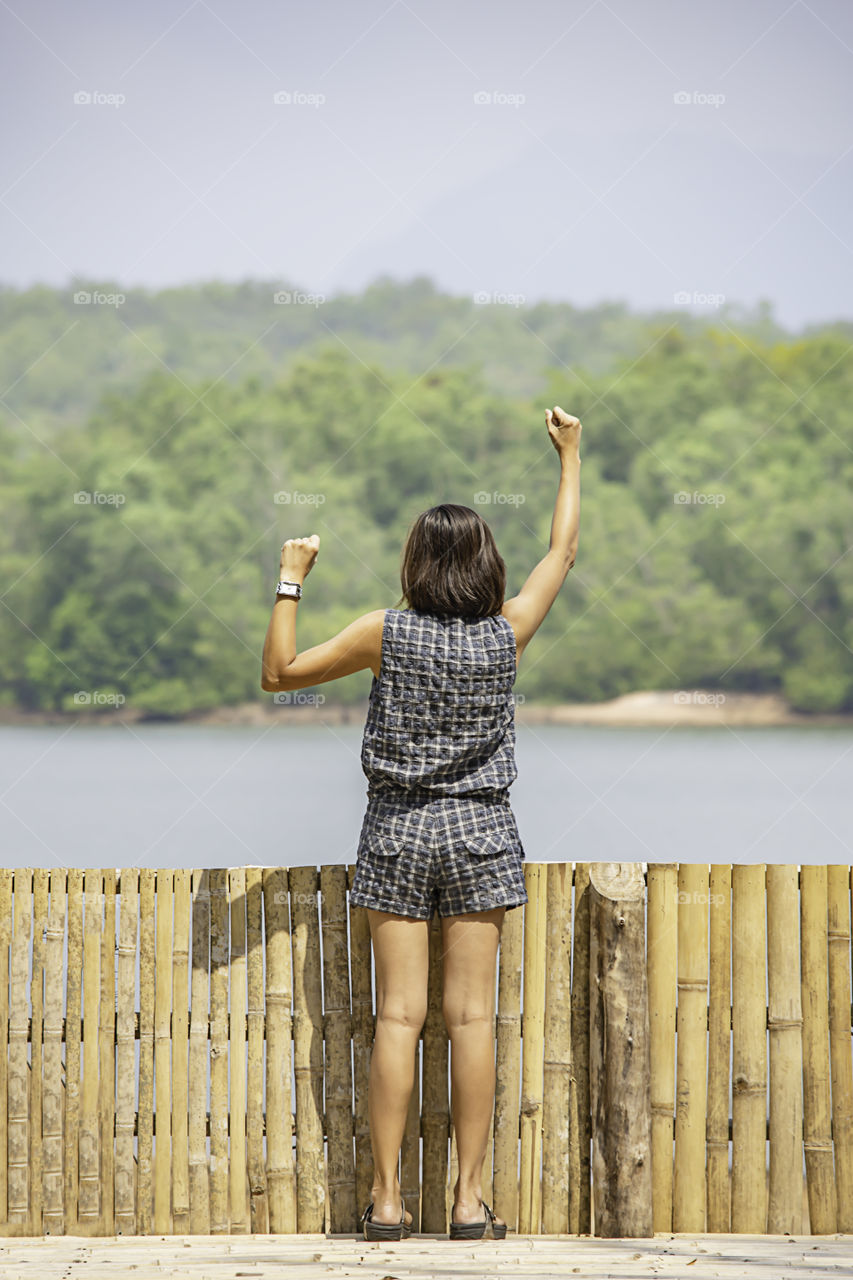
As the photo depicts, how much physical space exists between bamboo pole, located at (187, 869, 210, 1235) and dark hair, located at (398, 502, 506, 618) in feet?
2.76

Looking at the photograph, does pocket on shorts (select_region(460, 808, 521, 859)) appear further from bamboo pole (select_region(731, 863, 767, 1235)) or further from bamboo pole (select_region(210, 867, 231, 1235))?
bamboo pole (select_region(210, 867, 231, 1235))

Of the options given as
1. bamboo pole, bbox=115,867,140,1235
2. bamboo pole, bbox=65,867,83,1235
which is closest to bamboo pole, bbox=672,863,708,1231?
bamboo pole, bbox=115,867,140,1235

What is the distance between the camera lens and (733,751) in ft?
113

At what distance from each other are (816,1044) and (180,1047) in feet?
4.68

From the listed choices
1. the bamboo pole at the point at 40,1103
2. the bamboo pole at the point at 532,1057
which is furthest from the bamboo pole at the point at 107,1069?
the bamboo pole at the point at 532,1057

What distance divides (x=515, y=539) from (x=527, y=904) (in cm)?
2949

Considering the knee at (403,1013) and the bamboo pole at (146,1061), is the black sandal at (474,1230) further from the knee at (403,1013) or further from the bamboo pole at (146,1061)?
the bamboo pole at (146,1061)

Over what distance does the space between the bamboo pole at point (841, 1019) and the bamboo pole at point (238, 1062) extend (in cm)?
131

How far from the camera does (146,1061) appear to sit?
10.3 feet

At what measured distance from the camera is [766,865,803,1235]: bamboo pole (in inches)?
119

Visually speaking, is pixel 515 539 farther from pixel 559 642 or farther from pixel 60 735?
pixel 60 735

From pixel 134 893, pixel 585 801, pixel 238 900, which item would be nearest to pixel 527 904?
pixel 238 900

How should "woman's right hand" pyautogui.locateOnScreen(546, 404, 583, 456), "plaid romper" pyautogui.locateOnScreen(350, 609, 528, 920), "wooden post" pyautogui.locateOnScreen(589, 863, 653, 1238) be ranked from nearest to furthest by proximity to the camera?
"plaid romper" pyautogui.locateOnScreen(350, 609, 528, 920) → "wooden post" pyautogui.locateOnScreen(589, 863, 653, 1238) → "woman's right hand" pyautogui.locateOnScreen(546, 404, 583, 456)

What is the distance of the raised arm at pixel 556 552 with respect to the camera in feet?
9.77
